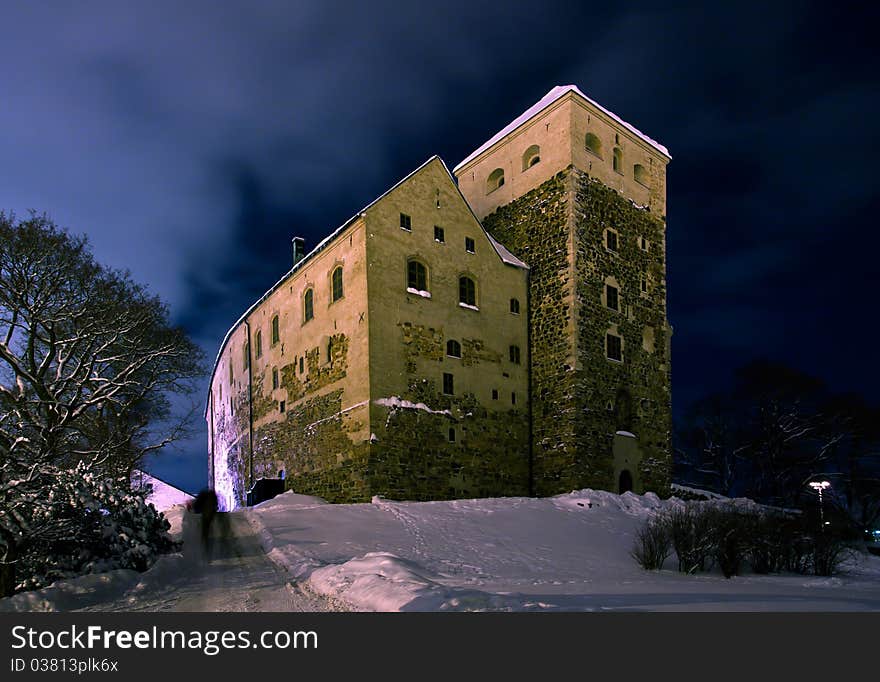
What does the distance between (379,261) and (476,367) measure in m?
5.59

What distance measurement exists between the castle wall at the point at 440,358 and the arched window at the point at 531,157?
4672mm

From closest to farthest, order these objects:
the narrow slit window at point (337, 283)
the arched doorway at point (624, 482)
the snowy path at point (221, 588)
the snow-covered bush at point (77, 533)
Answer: the snowy path at point (221, 588), the snow-covered bush at point (77, 533), the narrow slit window at point (337, 283), the arched doorway at point (624, 482)

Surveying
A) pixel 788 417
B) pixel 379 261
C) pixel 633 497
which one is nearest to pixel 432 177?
pixel 379 261

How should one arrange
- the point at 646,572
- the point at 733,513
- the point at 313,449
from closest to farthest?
the point at 646,572, the point at 733,513, the point at 313,449

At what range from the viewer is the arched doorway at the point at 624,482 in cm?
2598

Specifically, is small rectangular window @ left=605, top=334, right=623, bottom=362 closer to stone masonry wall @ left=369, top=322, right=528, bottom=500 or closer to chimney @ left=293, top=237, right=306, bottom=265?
stone masonry wall @ left=369, top=322, right=528, bottom=500

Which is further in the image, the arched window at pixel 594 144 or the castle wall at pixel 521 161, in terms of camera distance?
the arched window at pixel 594 144

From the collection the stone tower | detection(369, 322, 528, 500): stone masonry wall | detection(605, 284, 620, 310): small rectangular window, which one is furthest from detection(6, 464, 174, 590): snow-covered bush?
detection(605, 284, 620, 310): small rectangular window

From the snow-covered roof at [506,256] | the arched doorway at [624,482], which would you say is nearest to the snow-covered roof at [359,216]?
the snow-covered roof at [506,256]

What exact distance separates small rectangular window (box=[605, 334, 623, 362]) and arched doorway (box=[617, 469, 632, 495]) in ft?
15.3

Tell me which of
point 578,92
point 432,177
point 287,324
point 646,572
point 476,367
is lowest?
point 646,572

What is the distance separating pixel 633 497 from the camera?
24156mm

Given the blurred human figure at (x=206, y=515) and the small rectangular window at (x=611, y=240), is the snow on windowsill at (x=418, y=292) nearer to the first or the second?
the small rectangular window at (x=611, y=240)
